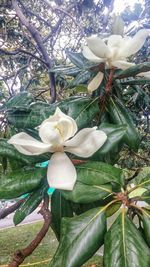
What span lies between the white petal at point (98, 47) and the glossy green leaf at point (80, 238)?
363 mm

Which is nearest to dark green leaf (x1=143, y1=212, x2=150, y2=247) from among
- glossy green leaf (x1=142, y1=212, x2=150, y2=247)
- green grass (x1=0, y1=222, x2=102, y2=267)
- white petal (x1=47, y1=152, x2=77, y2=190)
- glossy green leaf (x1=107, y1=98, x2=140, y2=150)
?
glossy green leaf (x1=142, y1=212, x2=150, y2=247)

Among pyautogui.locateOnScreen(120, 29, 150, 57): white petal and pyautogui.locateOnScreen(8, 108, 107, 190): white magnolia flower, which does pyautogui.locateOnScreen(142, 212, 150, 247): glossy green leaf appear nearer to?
pyautogui.locateOnScreen(8, 108, 107, 190): white magnolia flower

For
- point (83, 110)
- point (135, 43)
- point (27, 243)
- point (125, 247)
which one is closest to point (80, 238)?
point (125, 247)

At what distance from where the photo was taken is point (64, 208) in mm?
778

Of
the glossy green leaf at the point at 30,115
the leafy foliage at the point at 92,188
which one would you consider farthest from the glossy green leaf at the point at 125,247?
the glossy green leaf at the point at 30,115

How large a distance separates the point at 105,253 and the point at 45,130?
0.23m

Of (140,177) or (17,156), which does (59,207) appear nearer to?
(17,156)

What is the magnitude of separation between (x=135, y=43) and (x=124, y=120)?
0.21 metres

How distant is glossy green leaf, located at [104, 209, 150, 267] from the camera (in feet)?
1.68

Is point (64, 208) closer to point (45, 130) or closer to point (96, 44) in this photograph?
point (45, 130)

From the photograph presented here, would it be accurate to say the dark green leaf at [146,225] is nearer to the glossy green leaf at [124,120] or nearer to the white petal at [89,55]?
the glossy green leaf at [124,120]

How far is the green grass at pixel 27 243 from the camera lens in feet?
15.3

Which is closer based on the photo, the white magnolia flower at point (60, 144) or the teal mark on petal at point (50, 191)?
the white magnolia flower at point (60, 144)

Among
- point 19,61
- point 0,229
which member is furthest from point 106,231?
point 0,229
